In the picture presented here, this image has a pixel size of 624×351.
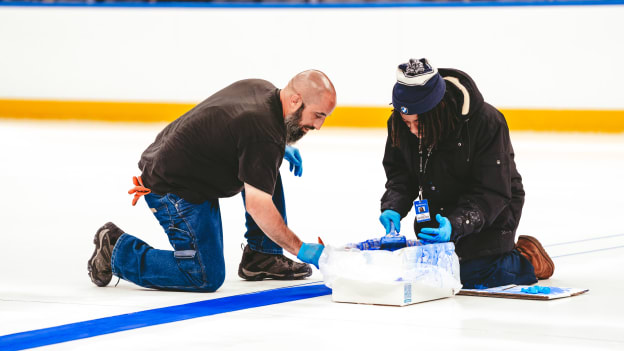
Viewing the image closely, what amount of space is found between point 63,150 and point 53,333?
630 cm

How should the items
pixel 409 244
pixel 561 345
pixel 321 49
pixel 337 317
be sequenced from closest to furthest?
1. pixel 561 345
2. pixel 337 317
3. pixel 409 244
4. pixel 321 49

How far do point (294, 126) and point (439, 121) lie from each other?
18.8 inches

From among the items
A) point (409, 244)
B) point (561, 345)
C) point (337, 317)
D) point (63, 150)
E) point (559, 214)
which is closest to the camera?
point (561, 345)

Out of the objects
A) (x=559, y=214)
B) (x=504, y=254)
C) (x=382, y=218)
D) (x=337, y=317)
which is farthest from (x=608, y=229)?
(x=337, y=317)

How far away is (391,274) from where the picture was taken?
10.1 feet

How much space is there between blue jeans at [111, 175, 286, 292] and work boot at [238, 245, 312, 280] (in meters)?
0.23

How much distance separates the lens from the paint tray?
3.05 metres

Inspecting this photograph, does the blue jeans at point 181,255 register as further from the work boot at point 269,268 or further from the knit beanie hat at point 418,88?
the knit beanie hat at point 418,88

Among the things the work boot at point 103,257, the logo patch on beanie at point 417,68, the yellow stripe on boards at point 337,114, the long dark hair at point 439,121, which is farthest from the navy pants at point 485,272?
the yellow stripe on boards at point 337,114

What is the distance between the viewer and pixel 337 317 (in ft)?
9.57

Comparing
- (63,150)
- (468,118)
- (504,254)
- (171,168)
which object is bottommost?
(63,150)

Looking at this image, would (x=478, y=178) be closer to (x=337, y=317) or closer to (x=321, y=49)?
(x=337, y=317)

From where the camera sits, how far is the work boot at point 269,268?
12.1 ft

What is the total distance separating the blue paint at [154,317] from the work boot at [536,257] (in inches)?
29.9
